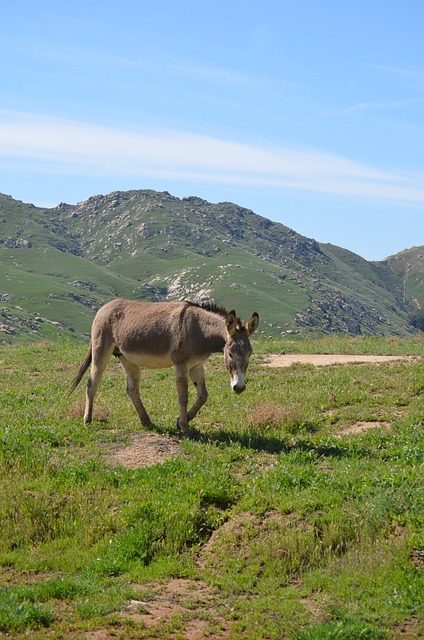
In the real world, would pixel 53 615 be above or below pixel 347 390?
below

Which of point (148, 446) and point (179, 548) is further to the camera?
point (148, 446)

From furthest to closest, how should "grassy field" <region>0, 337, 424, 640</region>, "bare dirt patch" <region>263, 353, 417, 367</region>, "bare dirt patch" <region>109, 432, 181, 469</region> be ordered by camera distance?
"bare dirt patch" <region>263, 353, 417, 367</region>
"bare dirt patch" <region>109, 432, 181, 469</region>
"grassy field" <region>0, 337, 424, 640</region>

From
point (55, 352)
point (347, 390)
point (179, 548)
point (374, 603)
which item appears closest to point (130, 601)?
point (179, 548)

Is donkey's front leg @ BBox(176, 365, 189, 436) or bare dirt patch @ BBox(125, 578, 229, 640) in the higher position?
donkey's front leg @ BBox(176, 365, 189, 436)

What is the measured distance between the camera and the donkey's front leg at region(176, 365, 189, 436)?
1548 cm

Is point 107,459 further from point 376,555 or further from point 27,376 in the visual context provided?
point 27,376

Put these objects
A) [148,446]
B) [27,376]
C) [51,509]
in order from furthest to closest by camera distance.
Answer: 1. [27,376]
2. [148,446]
3. [51,509]

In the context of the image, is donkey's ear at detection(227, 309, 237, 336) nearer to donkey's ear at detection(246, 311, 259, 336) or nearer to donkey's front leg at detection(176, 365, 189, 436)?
donkey's ear at detection(246, 311, 259, 336)

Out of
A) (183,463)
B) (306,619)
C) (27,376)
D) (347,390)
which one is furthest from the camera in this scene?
(27,376)

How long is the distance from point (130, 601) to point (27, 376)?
637 inches

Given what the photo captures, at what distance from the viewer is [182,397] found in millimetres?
15492

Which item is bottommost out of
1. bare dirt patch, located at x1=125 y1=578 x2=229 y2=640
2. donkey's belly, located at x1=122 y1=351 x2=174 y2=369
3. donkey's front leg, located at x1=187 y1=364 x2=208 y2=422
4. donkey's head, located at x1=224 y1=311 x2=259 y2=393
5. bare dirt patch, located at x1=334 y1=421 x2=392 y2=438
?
bare dirt patch, located at x1=125 y1=578 x2=229 y2=640

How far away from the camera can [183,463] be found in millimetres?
13125

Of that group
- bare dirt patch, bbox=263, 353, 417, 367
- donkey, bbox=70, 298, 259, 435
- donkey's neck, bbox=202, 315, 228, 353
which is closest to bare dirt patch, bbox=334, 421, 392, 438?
donkey, bbox=70, 298, 259, 435
